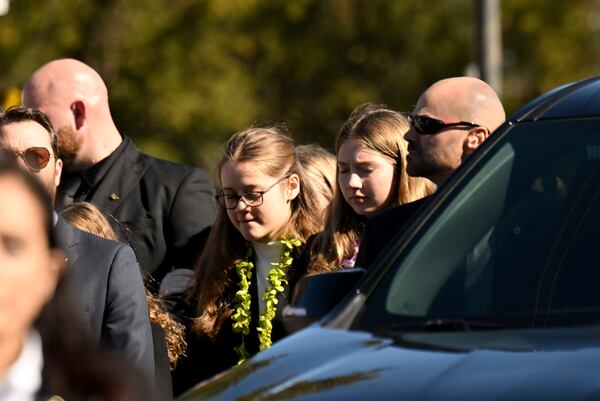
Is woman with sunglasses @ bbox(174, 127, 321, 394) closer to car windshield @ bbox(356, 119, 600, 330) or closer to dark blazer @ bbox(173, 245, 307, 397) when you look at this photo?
dark blazer @ bbox(173, 245, 307, 397)

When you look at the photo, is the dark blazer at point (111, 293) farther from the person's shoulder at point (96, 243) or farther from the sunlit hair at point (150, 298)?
the sunlit hair at point (150, 298)

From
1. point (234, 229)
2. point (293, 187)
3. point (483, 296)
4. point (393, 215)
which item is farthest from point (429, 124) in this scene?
point (483, 296)

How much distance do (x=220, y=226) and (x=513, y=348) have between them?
3.40 metres

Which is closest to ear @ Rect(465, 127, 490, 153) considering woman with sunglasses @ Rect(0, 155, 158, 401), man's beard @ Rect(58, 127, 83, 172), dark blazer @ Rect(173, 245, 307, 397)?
dark blazer @ Rect(173, 245, 307, 397)

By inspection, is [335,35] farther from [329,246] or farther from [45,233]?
[45,233]

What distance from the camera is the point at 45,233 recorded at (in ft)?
8.72

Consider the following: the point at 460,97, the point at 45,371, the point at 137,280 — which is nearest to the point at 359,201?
the point at 460,97

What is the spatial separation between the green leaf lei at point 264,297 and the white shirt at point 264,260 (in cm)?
3

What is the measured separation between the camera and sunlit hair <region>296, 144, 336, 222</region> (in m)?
7.13

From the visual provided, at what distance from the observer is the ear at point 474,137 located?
6.23 meters

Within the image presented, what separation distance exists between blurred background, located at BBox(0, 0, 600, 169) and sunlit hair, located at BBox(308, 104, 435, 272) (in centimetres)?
1674

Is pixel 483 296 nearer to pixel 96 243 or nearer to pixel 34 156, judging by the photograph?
pixel 96 243

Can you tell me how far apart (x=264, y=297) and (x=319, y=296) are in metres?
2.36

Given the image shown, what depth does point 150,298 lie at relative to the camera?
21.0 feet
